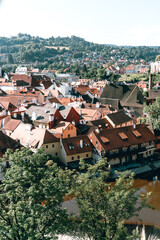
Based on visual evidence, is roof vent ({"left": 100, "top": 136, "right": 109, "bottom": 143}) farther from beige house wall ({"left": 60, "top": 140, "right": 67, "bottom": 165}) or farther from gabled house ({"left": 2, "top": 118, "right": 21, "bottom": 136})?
gabled house ({"left": 2, "top": 118, "right": 21, "bottom": 136})

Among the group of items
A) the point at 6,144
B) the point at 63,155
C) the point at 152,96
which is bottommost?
the point at 63,155

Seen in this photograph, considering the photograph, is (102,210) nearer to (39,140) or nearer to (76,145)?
(76,145)

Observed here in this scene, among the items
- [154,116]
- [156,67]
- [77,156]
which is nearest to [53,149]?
[77,156]

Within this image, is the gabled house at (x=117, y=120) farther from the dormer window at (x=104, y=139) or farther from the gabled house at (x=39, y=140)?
the gabled house at (x=39, y=140)

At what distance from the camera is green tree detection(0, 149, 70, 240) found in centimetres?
1378

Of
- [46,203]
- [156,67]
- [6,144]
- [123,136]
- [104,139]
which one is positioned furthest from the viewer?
[156,67]

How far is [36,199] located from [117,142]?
22540 mm

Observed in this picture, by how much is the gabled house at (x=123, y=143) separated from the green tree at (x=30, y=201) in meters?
19.5

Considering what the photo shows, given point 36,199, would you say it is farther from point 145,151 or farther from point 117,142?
point 145,151

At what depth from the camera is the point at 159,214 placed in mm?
27484

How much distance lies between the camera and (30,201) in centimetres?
1454

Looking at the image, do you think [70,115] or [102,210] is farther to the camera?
[70,115]

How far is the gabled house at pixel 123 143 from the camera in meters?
35.6

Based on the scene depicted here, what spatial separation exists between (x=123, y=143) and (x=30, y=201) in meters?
23.9
